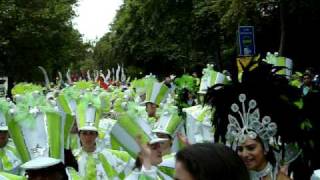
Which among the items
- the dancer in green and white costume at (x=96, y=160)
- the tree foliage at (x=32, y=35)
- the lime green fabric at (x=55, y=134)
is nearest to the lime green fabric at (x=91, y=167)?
the dancer in green and white costume at (x=96, y=160)

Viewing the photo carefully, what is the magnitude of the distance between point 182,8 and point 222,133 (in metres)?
29.6

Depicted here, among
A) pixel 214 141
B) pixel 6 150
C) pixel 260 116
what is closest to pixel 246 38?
pixel 6 150

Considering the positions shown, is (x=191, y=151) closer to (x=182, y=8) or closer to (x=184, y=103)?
(x=184, y=103)

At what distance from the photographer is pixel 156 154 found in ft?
19.7

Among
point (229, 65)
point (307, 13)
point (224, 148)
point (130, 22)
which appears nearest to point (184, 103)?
point (229, 65)

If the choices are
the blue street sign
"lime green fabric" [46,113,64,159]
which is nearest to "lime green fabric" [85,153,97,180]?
"lime green fabric" [46,113,64,159]

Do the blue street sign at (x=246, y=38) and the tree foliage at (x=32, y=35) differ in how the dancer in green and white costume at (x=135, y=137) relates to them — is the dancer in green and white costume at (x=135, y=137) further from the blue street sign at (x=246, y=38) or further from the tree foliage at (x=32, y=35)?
the tree foliage at (x=32, y=35)

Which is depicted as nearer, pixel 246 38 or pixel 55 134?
pixel 55 134

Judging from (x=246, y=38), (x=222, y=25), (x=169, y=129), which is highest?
(x=222, y=25)

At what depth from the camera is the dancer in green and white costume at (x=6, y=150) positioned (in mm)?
7344

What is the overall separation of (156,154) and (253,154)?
5.63ft

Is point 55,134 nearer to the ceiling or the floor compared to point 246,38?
→ nearer to the floor

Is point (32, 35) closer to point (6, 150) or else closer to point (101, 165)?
point (6, 150)

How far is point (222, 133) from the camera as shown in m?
4.83
